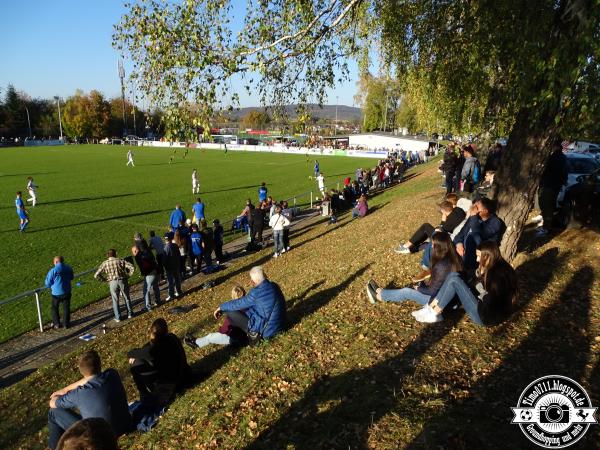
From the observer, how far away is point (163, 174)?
36.8 m

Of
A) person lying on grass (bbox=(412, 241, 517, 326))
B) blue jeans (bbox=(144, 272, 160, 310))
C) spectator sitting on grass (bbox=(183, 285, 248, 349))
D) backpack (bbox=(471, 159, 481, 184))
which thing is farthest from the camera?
backpack (bbox=(471, 159, 481, 184))

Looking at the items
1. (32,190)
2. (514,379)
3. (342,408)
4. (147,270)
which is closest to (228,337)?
(342,408)

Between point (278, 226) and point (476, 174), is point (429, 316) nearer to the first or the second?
point (278, 226)

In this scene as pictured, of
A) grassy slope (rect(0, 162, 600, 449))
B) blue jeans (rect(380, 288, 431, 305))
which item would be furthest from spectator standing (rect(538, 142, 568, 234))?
blue jeans (rect(380, 288, 431, 305))

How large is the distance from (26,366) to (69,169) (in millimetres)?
36797

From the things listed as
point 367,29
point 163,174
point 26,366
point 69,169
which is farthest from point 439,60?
point 69,169

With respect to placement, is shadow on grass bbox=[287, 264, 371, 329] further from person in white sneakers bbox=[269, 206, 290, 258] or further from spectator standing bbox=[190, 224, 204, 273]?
spectator standing bbox=[190, 224, 204, 273]

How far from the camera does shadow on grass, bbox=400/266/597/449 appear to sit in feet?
12.7

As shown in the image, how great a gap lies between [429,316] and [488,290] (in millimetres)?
996

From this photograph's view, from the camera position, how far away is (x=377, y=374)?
16.9ft

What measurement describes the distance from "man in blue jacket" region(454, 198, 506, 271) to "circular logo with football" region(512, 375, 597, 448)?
2.85 meters

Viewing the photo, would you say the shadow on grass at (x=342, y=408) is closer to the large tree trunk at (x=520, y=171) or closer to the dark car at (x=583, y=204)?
the large tree trunk at (x=520, y=171)

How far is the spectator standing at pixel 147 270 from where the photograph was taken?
10102 millimetres

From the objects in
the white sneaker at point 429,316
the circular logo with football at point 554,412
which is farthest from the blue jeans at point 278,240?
the circular logo with football at point 554,412
